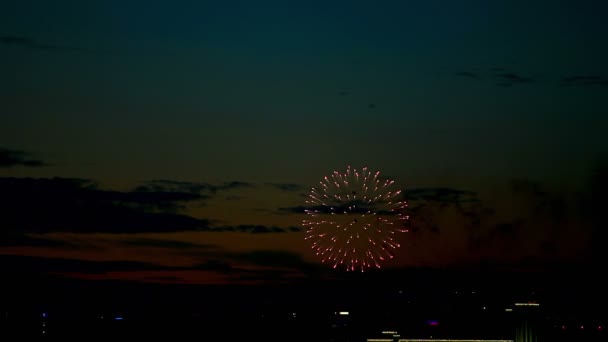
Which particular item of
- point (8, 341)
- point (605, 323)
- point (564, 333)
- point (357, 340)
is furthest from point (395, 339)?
point (8, 341)

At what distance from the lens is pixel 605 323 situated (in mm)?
190875

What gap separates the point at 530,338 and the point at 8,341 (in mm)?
105503

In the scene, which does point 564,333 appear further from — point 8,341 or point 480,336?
point 8,341

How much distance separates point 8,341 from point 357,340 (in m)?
66.2

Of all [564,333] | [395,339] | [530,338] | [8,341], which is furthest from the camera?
[8,341]

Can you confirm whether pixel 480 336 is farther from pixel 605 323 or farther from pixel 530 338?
pixel 530 338

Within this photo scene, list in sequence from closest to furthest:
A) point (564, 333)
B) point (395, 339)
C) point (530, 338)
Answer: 1. point (530, 338)
2. point (395, 339)
3. point (564, 333)

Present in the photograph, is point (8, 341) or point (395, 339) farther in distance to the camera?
point (8, 341)

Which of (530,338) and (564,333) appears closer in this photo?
(530,338)

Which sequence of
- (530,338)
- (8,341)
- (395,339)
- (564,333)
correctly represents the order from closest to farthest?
(530,338) → (395,339) → (564,333) → (8,341)

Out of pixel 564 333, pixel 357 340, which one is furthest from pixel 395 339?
pixel 357 340

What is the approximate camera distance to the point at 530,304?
134 meters

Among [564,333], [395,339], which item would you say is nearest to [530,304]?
[395,339]

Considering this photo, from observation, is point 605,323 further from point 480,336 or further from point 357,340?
point 357,340
